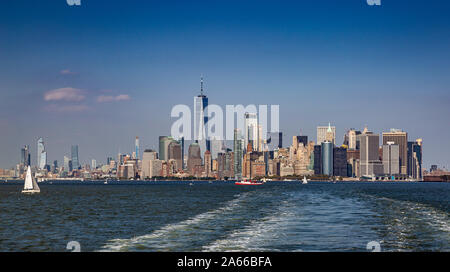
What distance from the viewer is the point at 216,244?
3859 centimetres

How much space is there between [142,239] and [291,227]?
1576 cm

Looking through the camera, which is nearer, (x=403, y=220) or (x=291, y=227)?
(x=291, y=227)

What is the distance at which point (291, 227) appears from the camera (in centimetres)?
4931

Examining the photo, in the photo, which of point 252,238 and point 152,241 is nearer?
point 152,241

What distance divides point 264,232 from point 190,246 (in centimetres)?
1004

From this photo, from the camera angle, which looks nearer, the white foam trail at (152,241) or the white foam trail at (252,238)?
the white foam trail at (252,238)

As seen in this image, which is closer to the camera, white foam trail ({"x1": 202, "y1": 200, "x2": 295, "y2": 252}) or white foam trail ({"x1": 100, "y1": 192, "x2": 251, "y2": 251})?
white foam trail ({"x1": 202, "y1": 200, "x2": 295, "y2": 252})

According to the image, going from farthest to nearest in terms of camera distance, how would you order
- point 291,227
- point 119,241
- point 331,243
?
point 291,227
point 119,241
point 331,243
